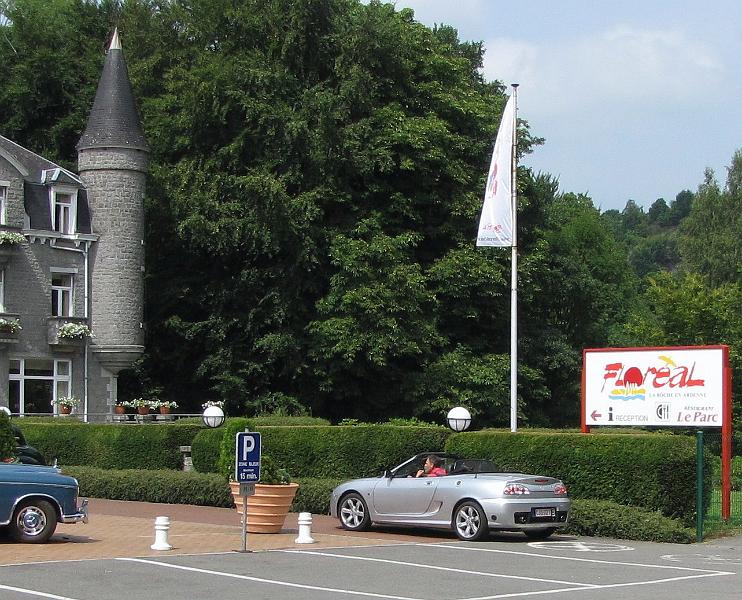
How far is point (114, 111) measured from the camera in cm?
4644

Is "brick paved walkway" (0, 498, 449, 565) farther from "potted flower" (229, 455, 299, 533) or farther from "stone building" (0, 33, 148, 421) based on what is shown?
"stone building" (0, 33, 148, 421)

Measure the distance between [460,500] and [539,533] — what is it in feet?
5.95

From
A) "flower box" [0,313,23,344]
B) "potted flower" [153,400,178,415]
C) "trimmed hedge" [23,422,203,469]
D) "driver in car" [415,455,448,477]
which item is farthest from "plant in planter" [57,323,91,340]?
"driver in car" [415,455,448,477]

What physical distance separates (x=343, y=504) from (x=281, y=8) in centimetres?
2990

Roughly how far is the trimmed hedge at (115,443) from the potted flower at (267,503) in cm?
937

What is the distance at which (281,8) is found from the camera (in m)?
46.8

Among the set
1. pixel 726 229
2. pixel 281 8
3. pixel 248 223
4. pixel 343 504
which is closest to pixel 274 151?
pixel 248 223

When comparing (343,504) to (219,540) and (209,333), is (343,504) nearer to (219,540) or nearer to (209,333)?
(219,540)

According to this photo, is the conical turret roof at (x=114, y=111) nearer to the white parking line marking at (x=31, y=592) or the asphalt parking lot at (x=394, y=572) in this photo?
the asphalt parking lot at (x=394, y=572)

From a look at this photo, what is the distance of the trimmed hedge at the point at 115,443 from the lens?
2936 centimetres

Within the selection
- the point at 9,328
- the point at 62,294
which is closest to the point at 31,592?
the point at 9,328

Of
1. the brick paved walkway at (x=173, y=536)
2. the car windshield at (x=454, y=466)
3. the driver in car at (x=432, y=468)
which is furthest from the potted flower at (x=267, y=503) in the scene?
the driver in car at (x=432, y=468)

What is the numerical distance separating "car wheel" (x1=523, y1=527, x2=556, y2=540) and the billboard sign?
4.03m

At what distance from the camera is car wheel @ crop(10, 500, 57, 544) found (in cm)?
1722
